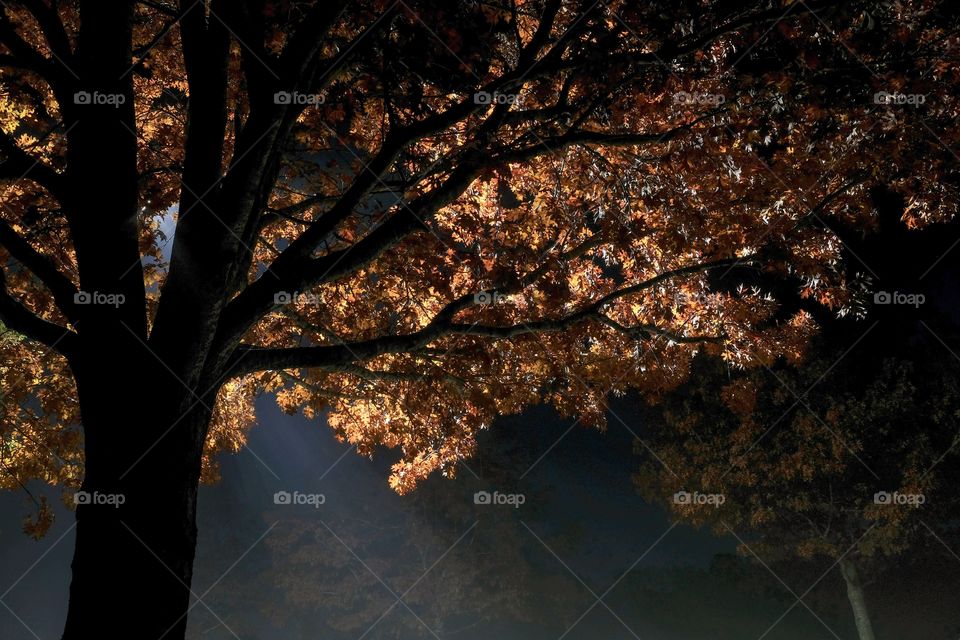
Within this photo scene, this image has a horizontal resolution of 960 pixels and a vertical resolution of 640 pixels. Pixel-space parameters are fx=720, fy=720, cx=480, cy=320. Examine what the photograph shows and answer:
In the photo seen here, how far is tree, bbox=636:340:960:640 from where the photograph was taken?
55.1ft

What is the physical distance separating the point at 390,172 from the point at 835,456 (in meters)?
15.0

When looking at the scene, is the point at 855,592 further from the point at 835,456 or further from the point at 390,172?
the point at 390,172

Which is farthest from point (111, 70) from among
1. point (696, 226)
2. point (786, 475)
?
point (786, 475)

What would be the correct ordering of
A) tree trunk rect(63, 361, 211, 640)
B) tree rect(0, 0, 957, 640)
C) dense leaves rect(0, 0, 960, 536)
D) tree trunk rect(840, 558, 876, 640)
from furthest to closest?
tree trunk rect(840, 558, 876, 640), dense leaves rect(0, 0, 960, 536), tree rect(0, 0, 957, 640), tree trunk rect(63, 361, 211, 640)

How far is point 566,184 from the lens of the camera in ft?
29.3

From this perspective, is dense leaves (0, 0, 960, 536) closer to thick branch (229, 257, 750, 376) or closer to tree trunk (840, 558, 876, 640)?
thick branch (229, 257, 750, 376)

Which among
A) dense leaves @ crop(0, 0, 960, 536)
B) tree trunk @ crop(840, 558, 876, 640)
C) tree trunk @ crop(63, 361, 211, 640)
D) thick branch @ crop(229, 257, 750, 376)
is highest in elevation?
dense leaves @ crop(0, 0, 960, 536)

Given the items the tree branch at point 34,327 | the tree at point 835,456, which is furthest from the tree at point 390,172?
the tree at point 835,456

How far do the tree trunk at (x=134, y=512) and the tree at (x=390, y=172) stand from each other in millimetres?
15

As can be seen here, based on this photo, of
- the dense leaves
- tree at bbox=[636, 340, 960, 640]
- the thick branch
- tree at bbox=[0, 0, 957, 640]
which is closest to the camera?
tree at bbox=[0, 0, 957, 640]

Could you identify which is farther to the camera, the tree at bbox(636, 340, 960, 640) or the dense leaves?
the tree at bbox(636, 340, 960, 640)

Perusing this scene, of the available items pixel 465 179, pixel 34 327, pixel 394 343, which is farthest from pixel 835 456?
pixel 34 327

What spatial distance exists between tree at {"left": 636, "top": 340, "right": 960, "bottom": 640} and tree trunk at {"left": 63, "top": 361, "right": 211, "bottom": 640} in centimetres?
1349

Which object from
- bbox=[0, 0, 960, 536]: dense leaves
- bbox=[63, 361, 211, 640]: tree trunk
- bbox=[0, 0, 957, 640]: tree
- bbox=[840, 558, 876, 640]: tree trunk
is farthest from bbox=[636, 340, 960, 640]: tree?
Answer: bbox=[63, 361, 211, 640]: tree trunk
